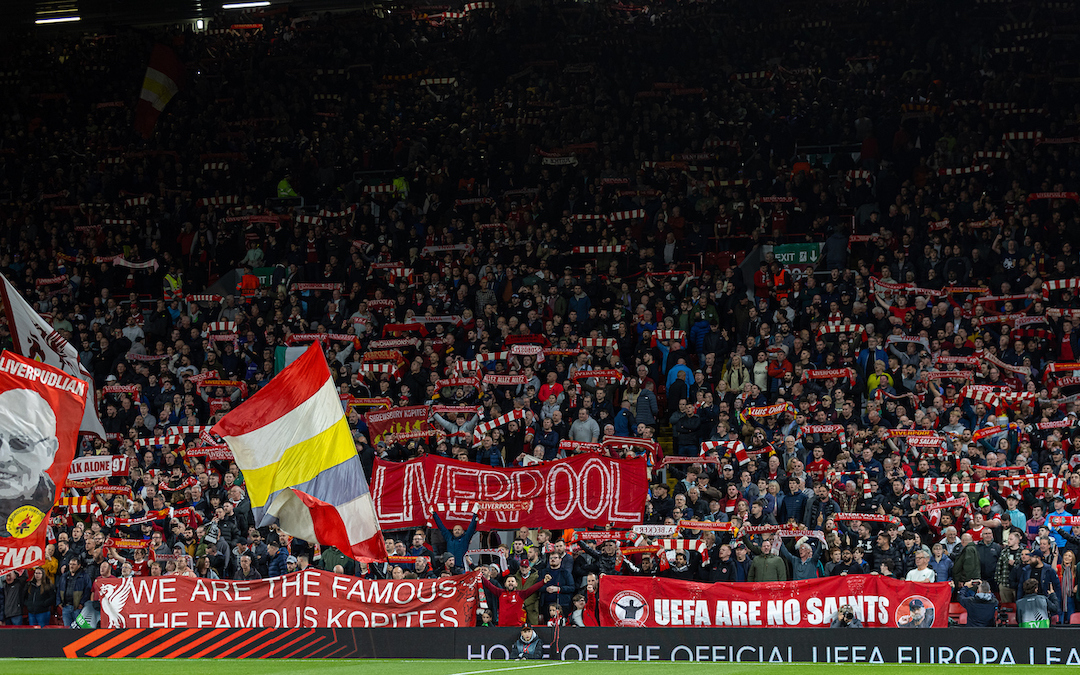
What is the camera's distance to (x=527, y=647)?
19.9 m

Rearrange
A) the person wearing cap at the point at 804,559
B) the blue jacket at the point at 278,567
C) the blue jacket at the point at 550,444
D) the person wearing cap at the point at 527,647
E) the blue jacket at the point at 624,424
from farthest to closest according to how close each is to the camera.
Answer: the blue jacket at the point at 624,424 → the blue jacket at the point at 550,444 → the blue jacket at the point at 278,567 → the person wearing cap at the point at 804,559 → the person wearing cap at the point at 527,647

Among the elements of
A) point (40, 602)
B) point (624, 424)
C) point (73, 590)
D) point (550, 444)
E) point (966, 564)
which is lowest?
point (40, 602)

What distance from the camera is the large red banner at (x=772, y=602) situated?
19.3m

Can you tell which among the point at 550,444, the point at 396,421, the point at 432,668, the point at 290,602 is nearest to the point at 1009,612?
the point at 432,668

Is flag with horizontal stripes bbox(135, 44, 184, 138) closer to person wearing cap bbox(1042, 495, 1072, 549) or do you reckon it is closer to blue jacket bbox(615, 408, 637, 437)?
blue jacket bbox(615, 408, 637, 437)

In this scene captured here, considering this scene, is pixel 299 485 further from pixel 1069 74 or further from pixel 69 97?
pixel 69 97

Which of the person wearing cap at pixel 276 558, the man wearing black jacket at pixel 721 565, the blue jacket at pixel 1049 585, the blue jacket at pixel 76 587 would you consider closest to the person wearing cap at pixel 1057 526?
the blue jacket at pixel 1049 585

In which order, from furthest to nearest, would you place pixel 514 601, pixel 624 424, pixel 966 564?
pixel 624 424
pixel 514 601
pixel 966 564

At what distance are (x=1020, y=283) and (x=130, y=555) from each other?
1769cm

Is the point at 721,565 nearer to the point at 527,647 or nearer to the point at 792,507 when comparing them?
the point at 792,507

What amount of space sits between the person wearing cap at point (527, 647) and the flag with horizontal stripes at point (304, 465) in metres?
5.68

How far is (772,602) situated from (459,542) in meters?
5.75

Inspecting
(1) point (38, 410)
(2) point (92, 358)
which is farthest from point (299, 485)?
(2) point (92, 358)

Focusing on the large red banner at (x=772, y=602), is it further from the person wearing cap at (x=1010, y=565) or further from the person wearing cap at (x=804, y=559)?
the person wearing cap at (x=1010, y=565)
